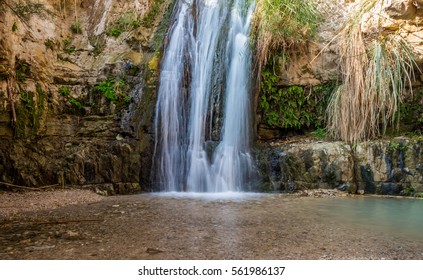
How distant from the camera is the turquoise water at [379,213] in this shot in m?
2.32

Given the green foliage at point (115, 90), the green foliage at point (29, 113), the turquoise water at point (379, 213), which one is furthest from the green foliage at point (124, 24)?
the turquoise water at point (379, 213)

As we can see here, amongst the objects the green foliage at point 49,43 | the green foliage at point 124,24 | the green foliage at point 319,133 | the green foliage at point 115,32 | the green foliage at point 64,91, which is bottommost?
the green foliage at point 319,133

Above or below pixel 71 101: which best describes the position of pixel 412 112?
below

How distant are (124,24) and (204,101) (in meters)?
3.12

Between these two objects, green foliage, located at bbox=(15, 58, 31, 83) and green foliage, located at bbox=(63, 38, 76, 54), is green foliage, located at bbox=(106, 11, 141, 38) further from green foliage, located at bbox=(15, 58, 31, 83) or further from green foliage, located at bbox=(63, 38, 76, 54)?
green foliage, located at bbox=(15, 58, 31, 83)

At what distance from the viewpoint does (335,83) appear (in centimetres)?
539

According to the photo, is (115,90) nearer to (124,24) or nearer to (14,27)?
(14,27)

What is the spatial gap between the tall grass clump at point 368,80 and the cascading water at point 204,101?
1630 mm

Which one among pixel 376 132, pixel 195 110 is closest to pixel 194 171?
pixel 195 110

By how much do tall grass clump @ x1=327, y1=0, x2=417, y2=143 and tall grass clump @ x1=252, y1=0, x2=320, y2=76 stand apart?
74 cm

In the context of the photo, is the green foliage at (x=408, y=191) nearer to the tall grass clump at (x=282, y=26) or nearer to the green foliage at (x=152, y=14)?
the tall grass clump at (x=282, y=26)

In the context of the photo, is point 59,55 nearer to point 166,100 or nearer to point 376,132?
point 166,100

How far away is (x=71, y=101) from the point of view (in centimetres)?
529

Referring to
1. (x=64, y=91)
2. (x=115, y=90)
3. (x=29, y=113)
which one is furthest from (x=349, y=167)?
(x=29, y=113)
